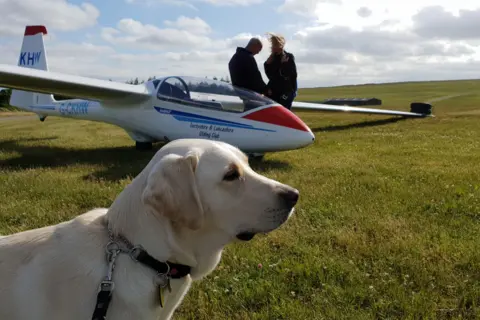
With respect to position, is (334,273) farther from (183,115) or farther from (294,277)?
(183,115)

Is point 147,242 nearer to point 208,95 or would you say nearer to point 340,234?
point 340,234

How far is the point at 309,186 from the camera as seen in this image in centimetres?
711

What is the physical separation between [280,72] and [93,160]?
16.1 ft

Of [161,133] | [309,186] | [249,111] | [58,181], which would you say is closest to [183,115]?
[161,133]

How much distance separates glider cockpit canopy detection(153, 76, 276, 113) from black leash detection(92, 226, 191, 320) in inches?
286

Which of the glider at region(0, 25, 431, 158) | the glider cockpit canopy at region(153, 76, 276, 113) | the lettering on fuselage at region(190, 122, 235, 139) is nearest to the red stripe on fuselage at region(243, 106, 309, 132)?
the glider at region(0, 25, 431, 158)

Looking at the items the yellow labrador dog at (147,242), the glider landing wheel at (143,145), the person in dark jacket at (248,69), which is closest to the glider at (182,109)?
the glider landing wheel at (143,145)

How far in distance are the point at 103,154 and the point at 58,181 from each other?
398 centimetres

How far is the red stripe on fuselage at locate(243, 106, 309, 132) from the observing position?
9.13 metres

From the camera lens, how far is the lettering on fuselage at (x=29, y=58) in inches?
723

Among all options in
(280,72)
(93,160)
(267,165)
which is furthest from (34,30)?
(267,165)

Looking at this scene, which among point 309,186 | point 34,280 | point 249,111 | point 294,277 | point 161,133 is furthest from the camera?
point 161,133

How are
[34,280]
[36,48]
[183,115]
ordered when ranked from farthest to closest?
[36,48]
[183,115]
[34,280]

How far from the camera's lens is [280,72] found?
992 cm
